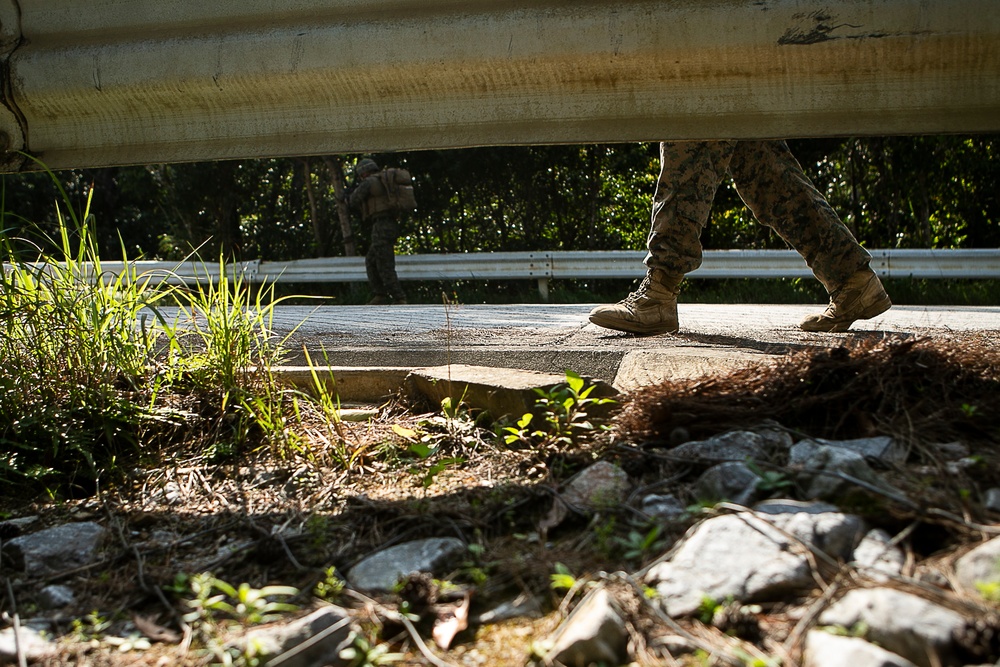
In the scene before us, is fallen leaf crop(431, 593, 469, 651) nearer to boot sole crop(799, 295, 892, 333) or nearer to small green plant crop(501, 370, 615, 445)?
small green plant crop(501, 370, 615, 445)

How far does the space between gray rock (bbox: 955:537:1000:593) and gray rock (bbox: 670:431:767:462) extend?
71cm

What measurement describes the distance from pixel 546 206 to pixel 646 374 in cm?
1135

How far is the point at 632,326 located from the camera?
467cm

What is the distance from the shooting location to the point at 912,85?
2.91 meters

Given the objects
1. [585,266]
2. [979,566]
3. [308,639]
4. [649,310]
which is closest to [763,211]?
[649,310]

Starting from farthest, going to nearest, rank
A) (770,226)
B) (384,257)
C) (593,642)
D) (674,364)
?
(384,257), (770,226), (674,364), (593,642)

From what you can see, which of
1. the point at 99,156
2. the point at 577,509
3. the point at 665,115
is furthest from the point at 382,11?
the point at 577,509

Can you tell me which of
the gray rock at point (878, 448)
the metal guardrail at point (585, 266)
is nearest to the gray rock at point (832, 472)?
the gray rock at point (878, 448)

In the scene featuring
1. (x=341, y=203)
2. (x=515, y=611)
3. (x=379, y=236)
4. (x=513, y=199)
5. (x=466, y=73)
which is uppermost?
(x=466, y=73)

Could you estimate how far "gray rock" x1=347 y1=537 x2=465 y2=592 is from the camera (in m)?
2.26

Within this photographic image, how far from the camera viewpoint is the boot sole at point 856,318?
4586mm

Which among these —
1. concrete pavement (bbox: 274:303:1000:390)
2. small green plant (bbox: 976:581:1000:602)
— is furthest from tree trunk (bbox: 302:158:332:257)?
small green plant (bbox: 976:581:1000:602)

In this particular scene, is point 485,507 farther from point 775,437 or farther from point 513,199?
point 513,199

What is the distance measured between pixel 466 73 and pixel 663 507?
1.60 m
